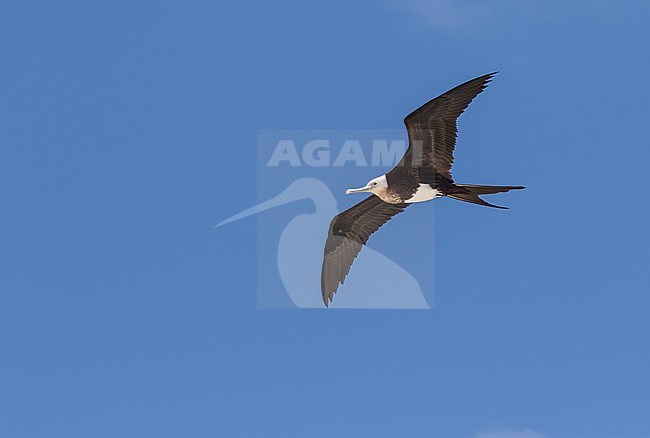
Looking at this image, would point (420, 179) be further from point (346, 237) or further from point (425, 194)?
point (346, 237)

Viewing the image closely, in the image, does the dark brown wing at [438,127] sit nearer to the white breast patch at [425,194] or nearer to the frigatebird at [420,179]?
the frigatebird at [420,179]

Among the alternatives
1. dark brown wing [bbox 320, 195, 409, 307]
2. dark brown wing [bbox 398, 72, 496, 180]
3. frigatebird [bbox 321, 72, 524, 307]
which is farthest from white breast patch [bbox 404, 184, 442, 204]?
dark brown wing [bbox 320, 195, 409, 307]

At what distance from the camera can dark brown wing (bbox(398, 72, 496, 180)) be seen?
7.68 m

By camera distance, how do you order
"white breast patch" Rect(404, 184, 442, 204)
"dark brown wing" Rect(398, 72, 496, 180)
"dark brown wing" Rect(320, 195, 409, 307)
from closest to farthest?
1. "dark brown wing" Rect(398, 72, 496, 180)
2. "white breast patch" Rect(404, 184, 442, 204)
3. "dark brown wing" Rect(320, 195, 409, 307)

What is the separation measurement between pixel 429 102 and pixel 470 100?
30 centimetres

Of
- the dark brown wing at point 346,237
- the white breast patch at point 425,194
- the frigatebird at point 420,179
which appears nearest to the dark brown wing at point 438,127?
the frigatebird at point 420,179

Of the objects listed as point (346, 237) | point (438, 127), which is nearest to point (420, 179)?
point (438, 127)

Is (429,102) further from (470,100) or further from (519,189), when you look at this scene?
(519,189)

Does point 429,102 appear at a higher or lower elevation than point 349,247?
higher

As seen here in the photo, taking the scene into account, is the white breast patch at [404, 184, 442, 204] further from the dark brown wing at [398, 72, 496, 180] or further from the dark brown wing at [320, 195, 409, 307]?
the dark brown wing at [320, 195, 409, 307]

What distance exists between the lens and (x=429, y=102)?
305 inches

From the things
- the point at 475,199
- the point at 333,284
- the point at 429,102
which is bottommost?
the point at 333,284

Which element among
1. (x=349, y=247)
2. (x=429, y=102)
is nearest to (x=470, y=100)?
(x=429, y=102)

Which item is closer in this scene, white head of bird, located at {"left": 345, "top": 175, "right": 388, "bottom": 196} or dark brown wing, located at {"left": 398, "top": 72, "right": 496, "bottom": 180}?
dark brown wing, located at {"left": 398, "top": 72, "right": 496, "bottom": 180}
